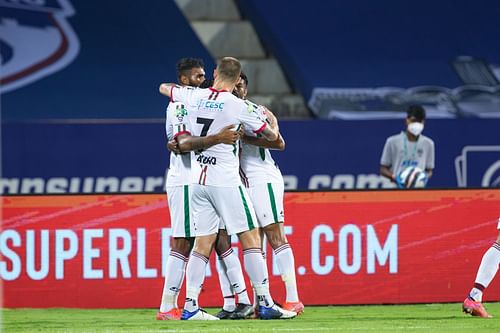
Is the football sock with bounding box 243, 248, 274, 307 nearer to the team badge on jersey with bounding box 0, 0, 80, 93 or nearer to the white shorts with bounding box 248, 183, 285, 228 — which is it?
the white shorts with bounding box 248, 183, 285, 228

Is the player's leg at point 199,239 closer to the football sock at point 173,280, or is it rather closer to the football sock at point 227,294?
the football sock at point 173,280

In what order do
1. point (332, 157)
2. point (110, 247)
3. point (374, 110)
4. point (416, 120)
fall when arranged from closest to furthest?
point (110, 247) < point (416, 120) < point (332, 157) < point (374, 110)

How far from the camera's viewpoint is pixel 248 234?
8969 mm

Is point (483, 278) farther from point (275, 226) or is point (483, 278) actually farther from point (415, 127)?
point (415, 127)

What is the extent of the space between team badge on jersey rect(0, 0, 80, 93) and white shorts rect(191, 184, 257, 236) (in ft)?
27.9

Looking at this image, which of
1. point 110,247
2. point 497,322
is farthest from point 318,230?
point 497,322

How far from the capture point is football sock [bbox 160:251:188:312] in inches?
361

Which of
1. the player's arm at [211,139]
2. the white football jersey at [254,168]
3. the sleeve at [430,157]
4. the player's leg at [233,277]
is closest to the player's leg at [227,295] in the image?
the player's leg at [233,277]

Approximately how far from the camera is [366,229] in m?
11.0

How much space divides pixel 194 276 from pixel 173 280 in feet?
0.97

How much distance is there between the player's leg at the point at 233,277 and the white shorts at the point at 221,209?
476 millimetres

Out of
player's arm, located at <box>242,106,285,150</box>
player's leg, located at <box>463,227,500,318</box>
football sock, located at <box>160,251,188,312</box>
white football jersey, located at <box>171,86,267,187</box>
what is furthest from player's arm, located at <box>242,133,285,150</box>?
player's leg, located at <box>463,227,500,318</box>

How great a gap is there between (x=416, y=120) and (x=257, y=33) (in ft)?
17.8

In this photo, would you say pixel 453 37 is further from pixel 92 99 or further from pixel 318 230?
pixel 318 230
